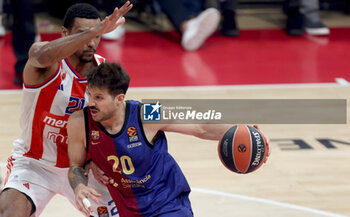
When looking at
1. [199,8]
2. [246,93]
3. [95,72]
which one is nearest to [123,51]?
[199,8]

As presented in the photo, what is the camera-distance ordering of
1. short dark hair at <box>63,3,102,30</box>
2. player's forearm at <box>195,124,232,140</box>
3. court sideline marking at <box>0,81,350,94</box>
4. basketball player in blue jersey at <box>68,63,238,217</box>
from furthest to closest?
court sideline marking at <box>0,81,350,94</box>, short dark hair at <box>63,3,102,30</box>, player's forearm at <box>195,124,232,140</box>, basketball player in blue jersey at <box>68,63,238,217</box>

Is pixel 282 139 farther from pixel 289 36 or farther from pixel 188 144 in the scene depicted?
pixel 289 36

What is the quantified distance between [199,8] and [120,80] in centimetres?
701

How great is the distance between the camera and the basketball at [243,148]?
4348 millimetres

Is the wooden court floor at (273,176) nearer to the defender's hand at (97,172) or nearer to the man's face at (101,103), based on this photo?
the defender's hand at (97,172)

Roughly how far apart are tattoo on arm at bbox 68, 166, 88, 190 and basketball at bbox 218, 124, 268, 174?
913mm

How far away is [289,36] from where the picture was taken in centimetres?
1129

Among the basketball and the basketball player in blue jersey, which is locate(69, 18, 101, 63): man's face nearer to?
the basketball player in blue jersey

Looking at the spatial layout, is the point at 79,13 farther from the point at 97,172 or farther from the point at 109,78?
the point at 97,172

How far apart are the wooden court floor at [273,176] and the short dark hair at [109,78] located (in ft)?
6.58

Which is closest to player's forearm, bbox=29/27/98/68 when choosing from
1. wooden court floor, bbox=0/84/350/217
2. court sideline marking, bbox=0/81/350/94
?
wooden court floor, bbox=0/84/350/217

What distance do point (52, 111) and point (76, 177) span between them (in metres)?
0.70

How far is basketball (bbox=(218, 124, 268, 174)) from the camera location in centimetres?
435

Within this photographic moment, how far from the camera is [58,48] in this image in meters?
4.18
